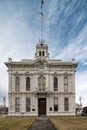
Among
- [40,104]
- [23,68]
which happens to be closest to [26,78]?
[23,68]

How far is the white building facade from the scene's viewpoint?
51812 mm

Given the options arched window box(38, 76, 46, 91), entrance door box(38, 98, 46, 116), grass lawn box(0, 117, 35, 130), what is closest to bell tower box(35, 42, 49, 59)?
arched window box(38, 76, 46, 91)

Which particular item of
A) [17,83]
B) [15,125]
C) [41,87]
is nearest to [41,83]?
[41,87]

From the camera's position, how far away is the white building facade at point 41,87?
5181 centimetres

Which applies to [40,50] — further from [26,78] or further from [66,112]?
[66,112]

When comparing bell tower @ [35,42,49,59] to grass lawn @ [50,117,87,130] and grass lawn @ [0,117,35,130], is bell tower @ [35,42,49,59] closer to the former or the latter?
grass lawn @ [0,117,35,130]

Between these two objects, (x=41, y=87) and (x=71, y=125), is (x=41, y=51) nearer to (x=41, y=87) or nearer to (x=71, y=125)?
(x=41, y=87)

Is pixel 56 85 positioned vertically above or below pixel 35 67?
below

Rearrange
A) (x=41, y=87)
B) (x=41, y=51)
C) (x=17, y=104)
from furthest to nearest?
(x=41, y=51) → (x=41, y=87) → (x=17, y=104)

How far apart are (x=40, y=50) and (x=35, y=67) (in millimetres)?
4513

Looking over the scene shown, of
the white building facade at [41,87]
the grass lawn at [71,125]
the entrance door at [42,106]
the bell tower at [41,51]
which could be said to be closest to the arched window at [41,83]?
the white building facade at [41,87]

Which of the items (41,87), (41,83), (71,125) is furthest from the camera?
(41,83)

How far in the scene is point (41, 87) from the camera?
52438 mm

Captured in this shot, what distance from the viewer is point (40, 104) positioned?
52.5 m
